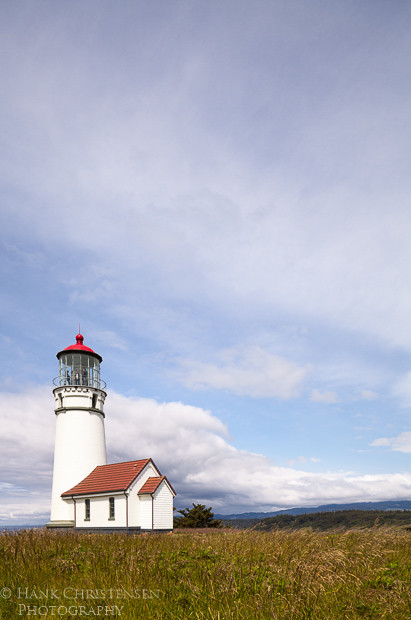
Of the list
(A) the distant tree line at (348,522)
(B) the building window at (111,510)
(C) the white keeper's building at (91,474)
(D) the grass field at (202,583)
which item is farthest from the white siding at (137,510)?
(D) the grass field at (202,583)

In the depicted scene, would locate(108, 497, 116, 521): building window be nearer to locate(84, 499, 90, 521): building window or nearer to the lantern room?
locate(84, 499, 90, 521): building window

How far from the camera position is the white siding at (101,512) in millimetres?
30406

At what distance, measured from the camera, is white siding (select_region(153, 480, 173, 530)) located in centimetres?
3077

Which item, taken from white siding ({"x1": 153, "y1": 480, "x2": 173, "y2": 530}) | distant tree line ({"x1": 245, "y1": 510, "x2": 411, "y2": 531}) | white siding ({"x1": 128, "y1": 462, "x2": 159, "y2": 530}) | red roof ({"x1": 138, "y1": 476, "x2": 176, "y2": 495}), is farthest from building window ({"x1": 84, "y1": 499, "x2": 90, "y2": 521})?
distant tree line ({"x1": 245, "y1": 510, "x2": 411, "y2": 531})

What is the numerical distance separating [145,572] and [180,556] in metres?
1.48

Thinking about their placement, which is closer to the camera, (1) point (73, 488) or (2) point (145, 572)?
(2) point (145, 572)

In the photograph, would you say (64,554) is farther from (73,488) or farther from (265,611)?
(73,488)

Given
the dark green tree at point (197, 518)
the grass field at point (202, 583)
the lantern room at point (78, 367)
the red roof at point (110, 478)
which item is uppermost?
the lantern room at point (78, 367)

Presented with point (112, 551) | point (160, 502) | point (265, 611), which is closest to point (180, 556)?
point (112, 551)

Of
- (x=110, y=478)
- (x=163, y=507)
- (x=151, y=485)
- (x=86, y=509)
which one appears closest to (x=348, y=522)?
(x=163, y=507)

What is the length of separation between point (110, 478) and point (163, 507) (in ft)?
14.4

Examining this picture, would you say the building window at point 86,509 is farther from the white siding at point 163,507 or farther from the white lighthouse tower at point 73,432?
the white siding at point 163,507

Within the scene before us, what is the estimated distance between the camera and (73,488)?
3347cm

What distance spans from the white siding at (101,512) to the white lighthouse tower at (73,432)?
997mm
